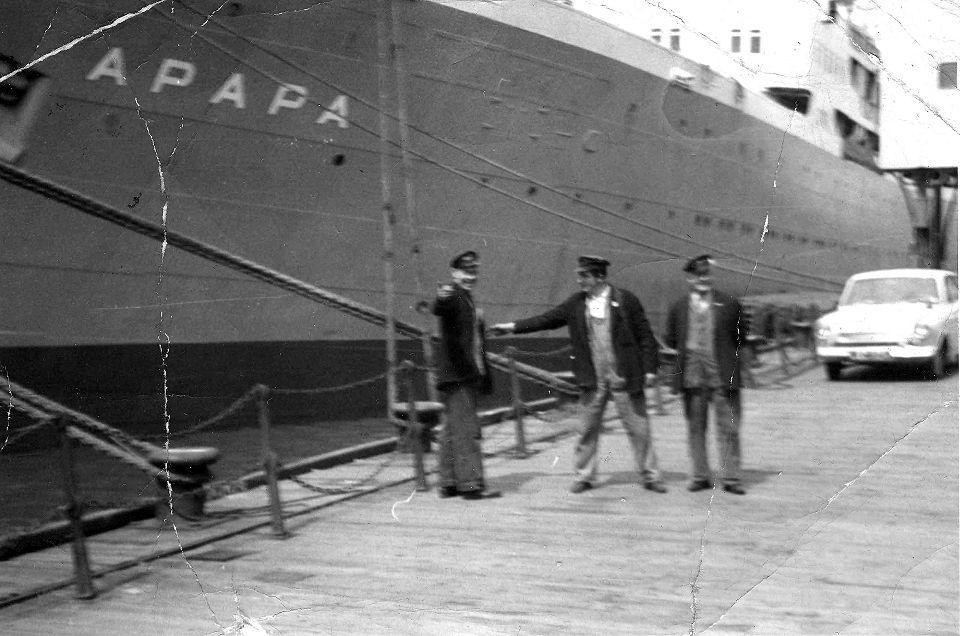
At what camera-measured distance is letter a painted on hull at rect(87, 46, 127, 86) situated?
632 centimetres

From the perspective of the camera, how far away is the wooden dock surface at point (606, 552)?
148 inches

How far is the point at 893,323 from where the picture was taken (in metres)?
5.66

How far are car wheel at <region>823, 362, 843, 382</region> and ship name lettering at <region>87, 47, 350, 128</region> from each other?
3.85 metres

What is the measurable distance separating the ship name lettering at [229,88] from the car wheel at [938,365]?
4.38 meters

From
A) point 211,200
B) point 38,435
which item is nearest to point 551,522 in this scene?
point 211,200

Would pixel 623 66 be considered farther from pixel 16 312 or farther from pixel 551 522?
pixel 16 312

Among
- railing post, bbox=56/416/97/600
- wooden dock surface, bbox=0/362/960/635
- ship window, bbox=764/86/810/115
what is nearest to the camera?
wooden dock surface, bbox=0/362/960/635

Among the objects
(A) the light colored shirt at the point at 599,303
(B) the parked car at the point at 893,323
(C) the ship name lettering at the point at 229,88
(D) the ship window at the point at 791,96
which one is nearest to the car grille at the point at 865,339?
(B) the parked car at the point at 893,323

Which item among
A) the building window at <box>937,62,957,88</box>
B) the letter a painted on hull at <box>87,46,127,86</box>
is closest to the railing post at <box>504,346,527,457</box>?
the letter a painted on hull at <box>87,46,127,86</box>

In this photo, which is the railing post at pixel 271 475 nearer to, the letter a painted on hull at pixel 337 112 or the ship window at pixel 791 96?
the letter a painted on hull at pixel 337 112

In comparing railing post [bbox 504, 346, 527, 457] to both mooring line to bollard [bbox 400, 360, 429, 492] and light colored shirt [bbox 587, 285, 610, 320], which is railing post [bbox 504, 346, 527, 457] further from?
light colored shirt [bbox 587, 285, 610, 320]

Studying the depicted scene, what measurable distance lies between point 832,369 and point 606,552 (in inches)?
88.4

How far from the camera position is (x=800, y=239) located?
5.20m

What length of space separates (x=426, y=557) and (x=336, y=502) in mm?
1431
